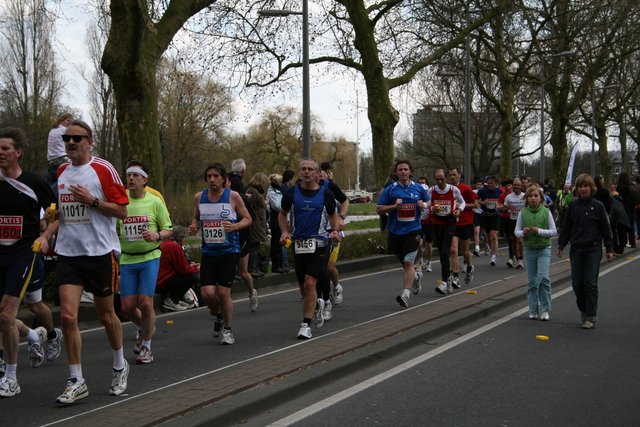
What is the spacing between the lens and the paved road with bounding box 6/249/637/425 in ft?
18.4

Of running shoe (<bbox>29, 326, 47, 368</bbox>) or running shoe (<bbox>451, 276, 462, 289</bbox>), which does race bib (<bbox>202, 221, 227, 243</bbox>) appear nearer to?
running shoe (<bbox>29, 326, 47, 368</bbox>)

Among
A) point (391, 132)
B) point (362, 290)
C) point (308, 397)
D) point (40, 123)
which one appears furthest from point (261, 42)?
point (40, 123)

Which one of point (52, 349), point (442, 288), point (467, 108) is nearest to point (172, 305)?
point (52, 349)

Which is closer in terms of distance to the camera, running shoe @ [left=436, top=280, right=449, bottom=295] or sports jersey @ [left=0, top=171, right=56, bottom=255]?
sports jersey @ [left=0, top=171, right=56, bottom=255]

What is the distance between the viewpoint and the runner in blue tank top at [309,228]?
320 inches

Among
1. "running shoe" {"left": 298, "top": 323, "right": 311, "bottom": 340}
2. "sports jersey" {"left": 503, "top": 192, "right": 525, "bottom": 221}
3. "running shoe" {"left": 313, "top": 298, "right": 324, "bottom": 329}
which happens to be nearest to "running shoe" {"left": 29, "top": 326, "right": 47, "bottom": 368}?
"running shoe" {"left": 298, "top": 323, "right": 311, "bottom": 340}

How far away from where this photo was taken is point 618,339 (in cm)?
832

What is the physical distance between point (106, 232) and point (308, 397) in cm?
197

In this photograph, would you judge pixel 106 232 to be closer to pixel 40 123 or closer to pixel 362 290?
pixel 362 290

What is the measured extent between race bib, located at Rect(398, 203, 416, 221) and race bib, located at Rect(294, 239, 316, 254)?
8.51 feet

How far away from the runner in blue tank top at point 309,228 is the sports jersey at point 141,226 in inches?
54.8

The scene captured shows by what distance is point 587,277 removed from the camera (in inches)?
357

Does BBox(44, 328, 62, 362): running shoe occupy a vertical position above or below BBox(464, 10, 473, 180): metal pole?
below

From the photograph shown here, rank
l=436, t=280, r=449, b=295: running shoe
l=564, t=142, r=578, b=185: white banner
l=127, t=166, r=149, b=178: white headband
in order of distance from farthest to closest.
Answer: l=564, t=142, r=578, b=185: white banner
l=436, t=280, r=449, b=295: running shoe
l=127, t=166, r=149, b=178: white headband
